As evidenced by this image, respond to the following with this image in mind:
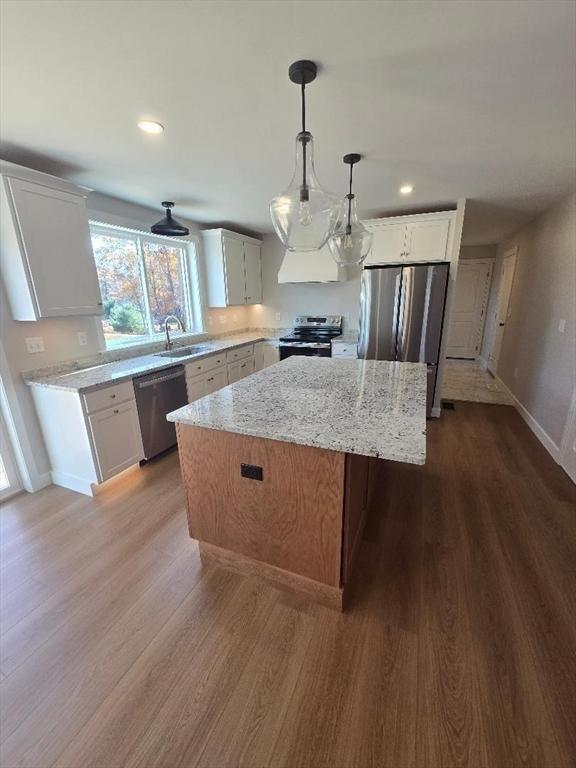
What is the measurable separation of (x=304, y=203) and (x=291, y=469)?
1.17 m

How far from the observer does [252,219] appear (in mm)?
4148

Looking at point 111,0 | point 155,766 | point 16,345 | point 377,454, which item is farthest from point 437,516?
point 16,345

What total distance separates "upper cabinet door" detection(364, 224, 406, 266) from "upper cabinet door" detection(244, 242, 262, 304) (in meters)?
1.83

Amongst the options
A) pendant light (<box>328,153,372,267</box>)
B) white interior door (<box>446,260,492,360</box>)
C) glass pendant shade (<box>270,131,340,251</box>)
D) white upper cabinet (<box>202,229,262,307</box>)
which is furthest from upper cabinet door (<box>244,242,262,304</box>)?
white interior door (<box>446,260,492,360</box>)

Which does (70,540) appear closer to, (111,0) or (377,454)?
(377,454)

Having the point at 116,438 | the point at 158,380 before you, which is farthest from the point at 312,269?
the point at 116,438

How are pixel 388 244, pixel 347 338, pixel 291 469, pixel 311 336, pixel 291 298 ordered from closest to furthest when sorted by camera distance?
pixel 291 469 → pixel 388 244 → pixel 347 338 → pixel 311 336 → pixel 291 298

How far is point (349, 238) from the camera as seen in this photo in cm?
221

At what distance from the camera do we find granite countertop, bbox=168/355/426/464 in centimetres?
127

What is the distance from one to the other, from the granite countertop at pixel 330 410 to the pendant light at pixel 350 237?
82cm

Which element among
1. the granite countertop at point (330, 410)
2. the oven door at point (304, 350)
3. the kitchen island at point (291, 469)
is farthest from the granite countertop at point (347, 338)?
the kitchen island at point (291, 469)

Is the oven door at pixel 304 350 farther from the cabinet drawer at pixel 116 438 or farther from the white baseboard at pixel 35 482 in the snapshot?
the white baseboard at pixel 35 482

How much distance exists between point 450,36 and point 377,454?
162cm

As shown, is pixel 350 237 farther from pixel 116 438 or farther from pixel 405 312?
pixel 116 438
